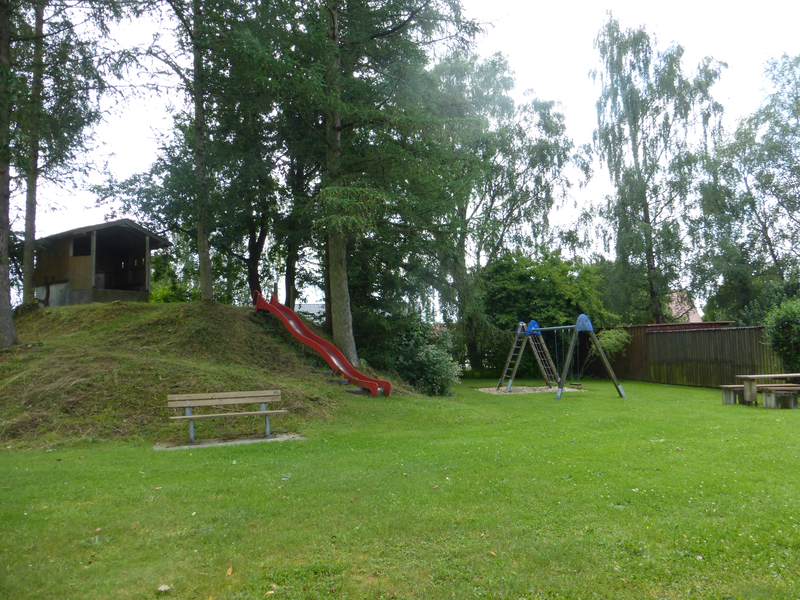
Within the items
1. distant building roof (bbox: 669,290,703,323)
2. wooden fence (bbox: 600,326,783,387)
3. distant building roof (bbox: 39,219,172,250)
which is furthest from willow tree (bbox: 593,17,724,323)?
distant building roof (bbox: 39,219,172,250)

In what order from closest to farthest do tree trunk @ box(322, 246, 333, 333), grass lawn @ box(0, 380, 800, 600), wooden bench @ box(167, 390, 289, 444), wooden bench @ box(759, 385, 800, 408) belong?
grass lawn @ box(0, 380, 800, 600)
wooden bench @ box(167, 390, 289, 444)
wooden bench @ box(759, 385, 800, 408)
tree trunk @ box(322, 246, 333, 333)

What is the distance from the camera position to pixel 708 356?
17.9 meters

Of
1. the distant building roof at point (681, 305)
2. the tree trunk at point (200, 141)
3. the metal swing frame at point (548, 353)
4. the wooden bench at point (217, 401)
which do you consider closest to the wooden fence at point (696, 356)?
the metal swing frame at point (548, 353)

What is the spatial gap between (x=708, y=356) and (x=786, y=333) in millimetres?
3658

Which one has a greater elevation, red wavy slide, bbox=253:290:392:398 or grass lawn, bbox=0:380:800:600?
red wavy slide, bbox=253:290:392:398

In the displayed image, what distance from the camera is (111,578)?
345cm

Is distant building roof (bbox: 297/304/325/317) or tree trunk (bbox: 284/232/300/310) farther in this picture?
distant building roof (bbox: 297/304/325/317)

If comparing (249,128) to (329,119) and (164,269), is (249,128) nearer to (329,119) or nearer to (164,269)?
(329,119)

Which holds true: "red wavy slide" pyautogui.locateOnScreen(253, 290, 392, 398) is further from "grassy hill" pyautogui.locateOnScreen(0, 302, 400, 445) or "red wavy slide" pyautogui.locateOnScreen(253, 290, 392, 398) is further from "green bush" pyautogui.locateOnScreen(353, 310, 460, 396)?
"green bush" pyautogui.locateOnScreen(353, 310, 460, 396)

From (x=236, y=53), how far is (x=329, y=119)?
2.73 meters

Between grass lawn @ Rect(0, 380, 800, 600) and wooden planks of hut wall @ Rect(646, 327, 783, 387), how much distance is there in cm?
927

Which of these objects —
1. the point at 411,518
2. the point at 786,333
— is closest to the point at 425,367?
the point at 786,333

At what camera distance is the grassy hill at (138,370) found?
8852 millimetres

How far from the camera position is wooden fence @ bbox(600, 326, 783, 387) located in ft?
52.9
